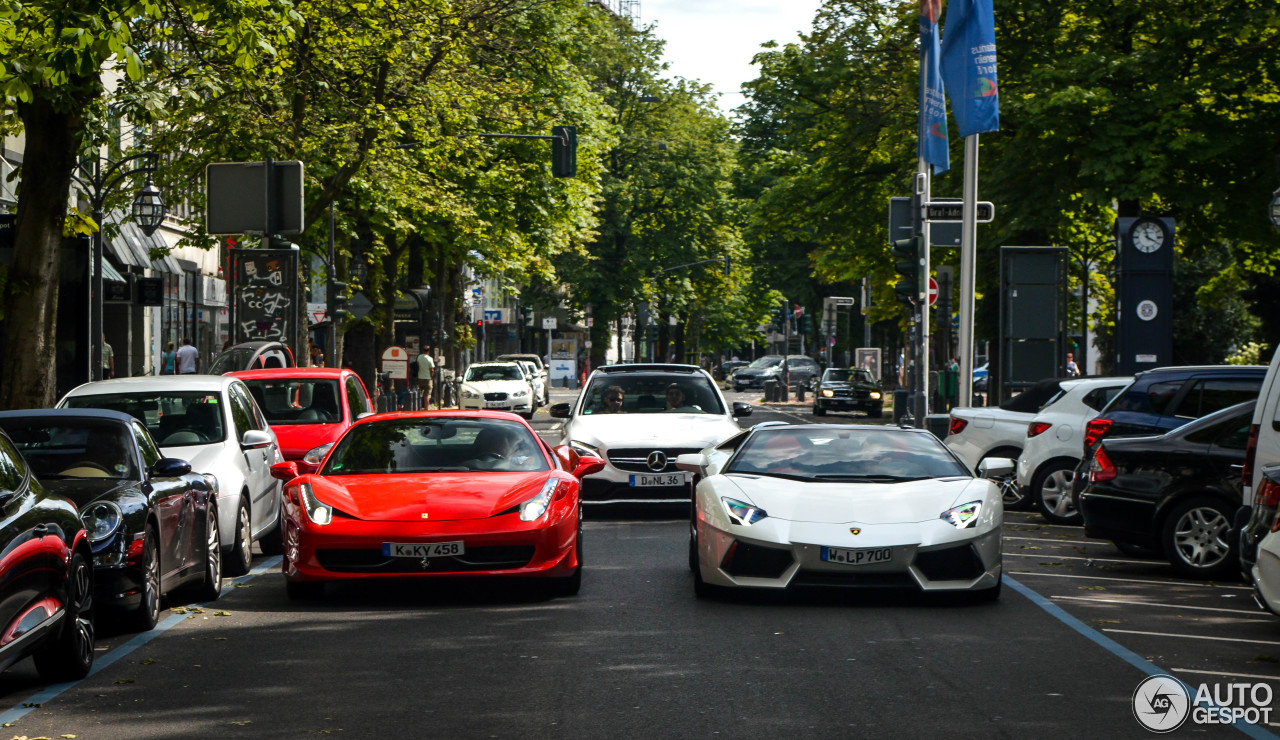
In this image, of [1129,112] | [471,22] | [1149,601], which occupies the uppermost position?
[471,22]

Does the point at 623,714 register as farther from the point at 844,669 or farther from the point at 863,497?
the point at 863,497

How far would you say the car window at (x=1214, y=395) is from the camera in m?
14.6

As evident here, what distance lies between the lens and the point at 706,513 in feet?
35.7

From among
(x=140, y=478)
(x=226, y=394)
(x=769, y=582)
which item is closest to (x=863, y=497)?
(x=769, y=582)

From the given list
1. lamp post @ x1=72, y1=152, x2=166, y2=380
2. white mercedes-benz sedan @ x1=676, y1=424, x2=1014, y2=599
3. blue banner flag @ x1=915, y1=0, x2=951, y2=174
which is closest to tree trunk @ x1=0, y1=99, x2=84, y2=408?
white mercedes-benz sedan @ x1=676, y1=424, x2=1014, y2=599

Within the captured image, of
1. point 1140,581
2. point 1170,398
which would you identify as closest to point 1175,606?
point 1140,581

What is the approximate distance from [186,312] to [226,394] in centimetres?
3668

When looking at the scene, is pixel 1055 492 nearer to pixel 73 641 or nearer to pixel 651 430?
pixel 651 430

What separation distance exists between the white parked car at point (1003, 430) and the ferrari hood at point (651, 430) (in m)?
3.29

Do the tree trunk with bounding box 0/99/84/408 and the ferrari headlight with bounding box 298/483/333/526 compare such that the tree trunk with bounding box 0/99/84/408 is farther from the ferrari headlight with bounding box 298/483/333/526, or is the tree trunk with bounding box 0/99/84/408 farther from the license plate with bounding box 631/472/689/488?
the ferrari headlight with bounding box 298/483/333/526

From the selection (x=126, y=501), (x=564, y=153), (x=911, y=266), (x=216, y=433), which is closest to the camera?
(x=126, y=501)

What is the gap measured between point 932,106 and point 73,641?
22272 mm

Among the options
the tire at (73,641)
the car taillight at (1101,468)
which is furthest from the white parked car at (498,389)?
the tire at (73,641)

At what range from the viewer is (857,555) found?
1021 cm
